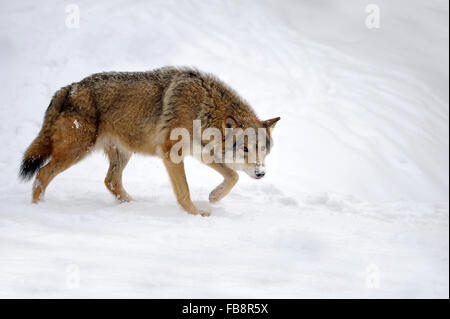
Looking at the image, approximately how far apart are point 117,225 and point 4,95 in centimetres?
677

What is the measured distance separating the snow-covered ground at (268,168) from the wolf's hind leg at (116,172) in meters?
0.15

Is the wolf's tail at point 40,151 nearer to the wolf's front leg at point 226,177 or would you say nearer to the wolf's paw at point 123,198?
the wolf's paw at point 123,198

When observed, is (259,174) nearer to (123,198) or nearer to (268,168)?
(123,198)

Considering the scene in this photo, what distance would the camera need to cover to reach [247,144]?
552cm

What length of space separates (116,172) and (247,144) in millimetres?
2091

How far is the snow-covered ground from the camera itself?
337 centimetres

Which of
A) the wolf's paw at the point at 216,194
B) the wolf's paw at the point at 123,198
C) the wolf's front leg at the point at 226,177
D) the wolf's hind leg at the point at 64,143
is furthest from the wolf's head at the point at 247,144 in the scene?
the wolf's hind leg at the point at 64,143

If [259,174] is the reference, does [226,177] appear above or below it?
below

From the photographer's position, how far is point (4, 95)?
974cm

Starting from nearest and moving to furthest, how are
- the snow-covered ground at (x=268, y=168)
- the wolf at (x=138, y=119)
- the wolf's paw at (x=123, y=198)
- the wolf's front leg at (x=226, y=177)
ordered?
1. the snow-covered ground at (x=268, y=168)
2. the wolf at (x=138, y=119)
3. the wolf's front leg at (x=226, y=177)
4. the wolf's paw at (x=123, y=198)

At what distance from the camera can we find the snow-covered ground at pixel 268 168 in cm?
337

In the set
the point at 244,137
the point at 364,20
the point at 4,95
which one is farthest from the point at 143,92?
the point at 364,20

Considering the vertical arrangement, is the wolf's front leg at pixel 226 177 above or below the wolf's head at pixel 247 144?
below

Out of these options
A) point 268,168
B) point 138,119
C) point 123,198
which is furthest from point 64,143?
point 268,168
